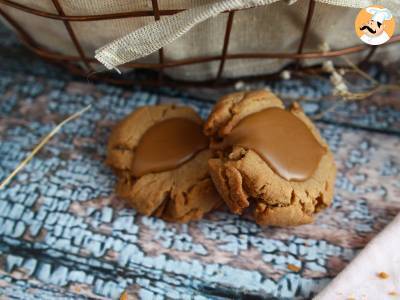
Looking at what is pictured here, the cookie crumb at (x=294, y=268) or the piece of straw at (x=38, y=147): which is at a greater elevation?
the piece of straw at (x=38, y=147)

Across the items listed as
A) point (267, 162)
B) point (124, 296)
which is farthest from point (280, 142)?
point (124, 296)

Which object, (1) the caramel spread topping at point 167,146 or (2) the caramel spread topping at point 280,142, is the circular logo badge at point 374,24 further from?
(1) the caramel spread topping at point 167,146

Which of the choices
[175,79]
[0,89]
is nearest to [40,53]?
[0,89]

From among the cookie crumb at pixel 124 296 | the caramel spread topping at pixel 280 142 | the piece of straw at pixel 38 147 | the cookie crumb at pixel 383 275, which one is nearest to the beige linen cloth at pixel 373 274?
the cookie crumb at pixel 383 275

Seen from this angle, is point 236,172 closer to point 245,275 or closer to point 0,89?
point 245,275

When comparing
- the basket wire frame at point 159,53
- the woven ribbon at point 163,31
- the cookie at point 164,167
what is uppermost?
the basket wire frame at point 159,53

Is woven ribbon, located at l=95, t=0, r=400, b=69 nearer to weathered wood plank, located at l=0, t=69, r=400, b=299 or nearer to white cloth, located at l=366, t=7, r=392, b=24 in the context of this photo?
white cloth, located at l=366, t=7, r=392, b=24

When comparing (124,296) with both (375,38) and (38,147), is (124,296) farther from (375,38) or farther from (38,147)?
(375,38)
